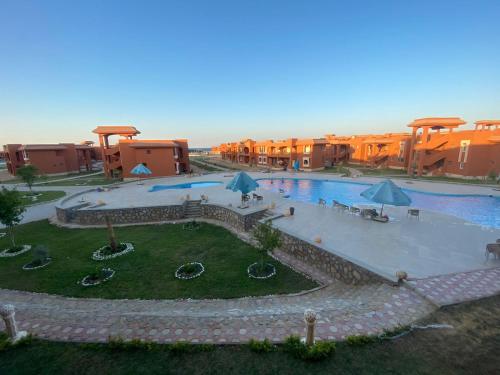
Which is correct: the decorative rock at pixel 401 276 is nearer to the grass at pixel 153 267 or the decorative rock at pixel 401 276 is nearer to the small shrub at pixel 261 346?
the grass at pixel 153 267

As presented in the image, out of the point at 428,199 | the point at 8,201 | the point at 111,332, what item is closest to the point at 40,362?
the point at 111,332

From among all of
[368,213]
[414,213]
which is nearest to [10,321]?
[368,213]

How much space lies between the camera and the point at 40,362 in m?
4.11

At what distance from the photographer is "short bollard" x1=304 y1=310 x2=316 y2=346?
4.15m

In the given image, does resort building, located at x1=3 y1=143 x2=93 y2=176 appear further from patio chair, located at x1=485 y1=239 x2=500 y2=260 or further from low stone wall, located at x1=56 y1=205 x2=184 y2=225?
patio chair, located at x1=485 y1=239 x2=500 y2=260

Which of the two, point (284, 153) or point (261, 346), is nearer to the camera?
point (261, 346)

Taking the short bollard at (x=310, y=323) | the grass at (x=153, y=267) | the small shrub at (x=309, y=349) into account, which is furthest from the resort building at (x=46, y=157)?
the short bollard at (x=310, y=323)

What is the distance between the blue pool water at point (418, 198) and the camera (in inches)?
647

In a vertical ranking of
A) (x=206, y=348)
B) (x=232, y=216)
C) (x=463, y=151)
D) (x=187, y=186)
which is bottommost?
(x=187, y=186)

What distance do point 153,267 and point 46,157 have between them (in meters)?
45.4

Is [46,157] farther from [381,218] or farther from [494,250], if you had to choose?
[494,250]

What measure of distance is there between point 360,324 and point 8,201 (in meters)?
16.6

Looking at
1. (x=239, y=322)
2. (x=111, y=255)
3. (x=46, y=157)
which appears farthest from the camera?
(x=46, y=157)

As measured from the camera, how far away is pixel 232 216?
14.8 m
